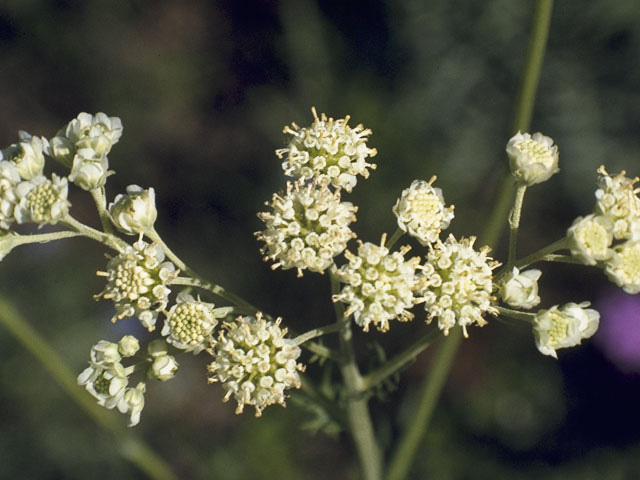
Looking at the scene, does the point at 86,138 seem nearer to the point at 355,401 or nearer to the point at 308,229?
the point at 308,229

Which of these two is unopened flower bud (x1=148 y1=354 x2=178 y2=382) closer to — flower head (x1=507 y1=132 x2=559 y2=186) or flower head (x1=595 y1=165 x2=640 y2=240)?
flower head (x1=507 y1=132 x2=559 y2=186)

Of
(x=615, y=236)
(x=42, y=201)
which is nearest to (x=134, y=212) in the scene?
(x=42, y=201)

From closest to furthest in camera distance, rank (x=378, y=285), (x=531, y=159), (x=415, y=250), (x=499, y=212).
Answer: (x=378, y=285) → (x=531, y=159) → (x=499, y=212) → (x=415, y=250)

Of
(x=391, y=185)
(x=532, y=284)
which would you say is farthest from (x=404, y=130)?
(x=532, y=284)

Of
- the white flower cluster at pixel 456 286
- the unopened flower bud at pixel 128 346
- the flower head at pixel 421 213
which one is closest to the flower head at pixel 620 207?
the white flower cluster at pixel 456 286

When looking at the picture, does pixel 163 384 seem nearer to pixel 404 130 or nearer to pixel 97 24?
pixel 404 130

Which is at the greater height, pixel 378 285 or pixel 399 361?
pixel 378 285
